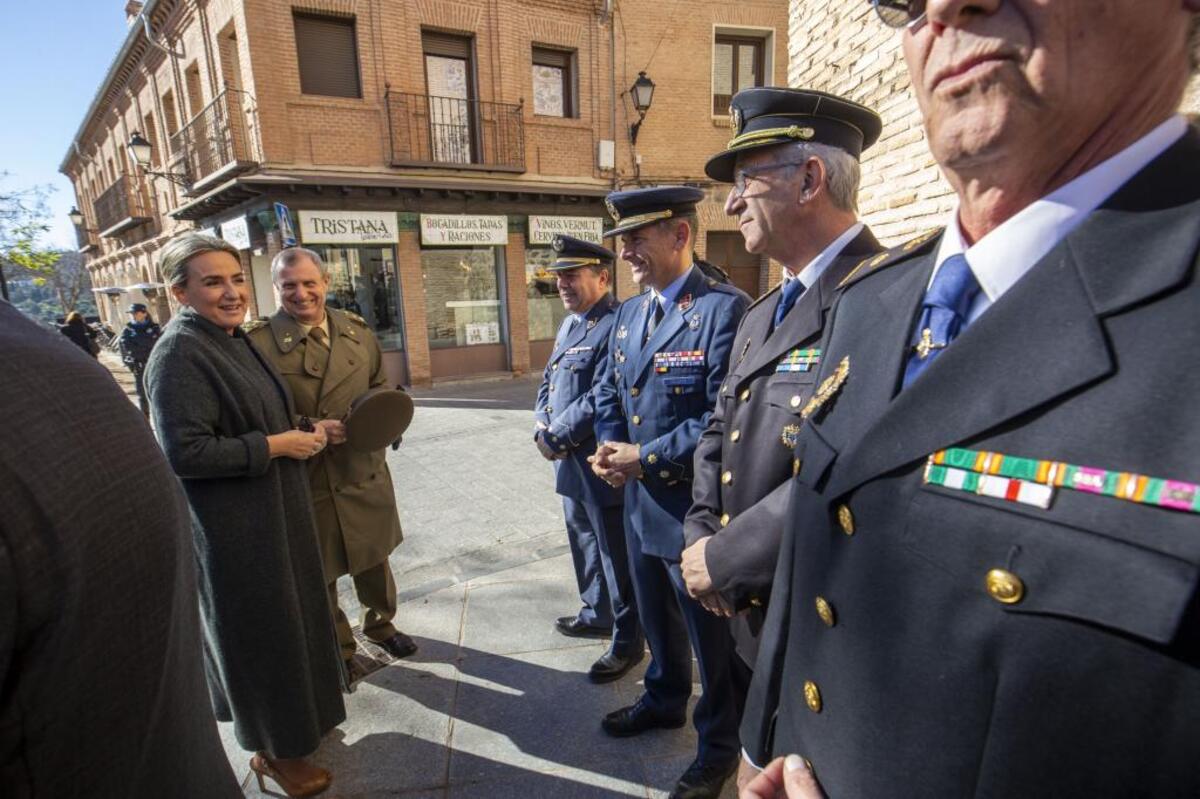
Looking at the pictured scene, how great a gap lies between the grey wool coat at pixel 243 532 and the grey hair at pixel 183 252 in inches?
7.3

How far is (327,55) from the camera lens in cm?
1052

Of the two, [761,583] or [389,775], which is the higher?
[761,583]

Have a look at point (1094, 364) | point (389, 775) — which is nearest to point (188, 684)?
point (1094, 364)

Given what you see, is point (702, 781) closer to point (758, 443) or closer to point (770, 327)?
point (758, 443)

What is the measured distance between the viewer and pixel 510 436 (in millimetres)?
7859

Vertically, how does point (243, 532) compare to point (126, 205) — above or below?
below

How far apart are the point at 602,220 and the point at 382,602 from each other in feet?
37.4

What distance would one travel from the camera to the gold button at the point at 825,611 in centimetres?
95

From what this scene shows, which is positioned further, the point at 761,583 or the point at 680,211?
the point at 680,211

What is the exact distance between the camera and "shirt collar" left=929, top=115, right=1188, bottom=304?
72 cm

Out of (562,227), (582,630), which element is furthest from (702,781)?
(562,227)

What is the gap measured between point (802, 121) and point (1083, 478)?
161 centimetres

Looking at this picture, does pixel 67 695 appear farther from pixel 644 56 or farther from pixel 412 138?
pixel 644 56

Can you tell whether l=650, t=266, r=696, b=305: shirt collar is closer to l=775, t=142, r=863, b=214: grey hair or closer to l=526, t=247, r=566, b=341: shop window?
l=775, t=142, r=863, b=214: grey hair
